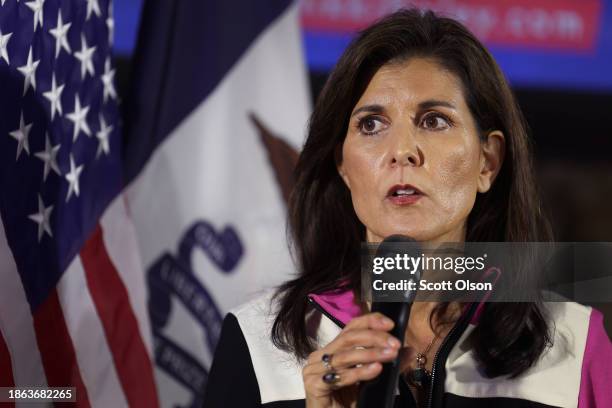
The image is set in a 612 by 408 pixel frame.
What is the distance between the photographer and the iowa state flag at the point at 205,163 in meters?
2.56

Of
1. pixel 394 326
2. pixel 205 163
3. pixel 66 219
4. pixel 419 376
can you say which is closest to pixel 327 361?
pixel 394 326

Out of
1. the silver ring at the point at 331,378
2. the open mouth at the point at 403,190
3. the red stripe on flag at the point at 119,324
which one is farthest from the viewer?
the red stripe on flag at the point at 119,324

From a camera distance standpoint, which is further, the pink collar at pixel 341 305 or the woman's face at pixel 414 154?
the pink collar at pixel 341 305

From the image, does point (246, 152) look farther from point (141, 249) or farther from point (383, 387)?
point (383, 387)

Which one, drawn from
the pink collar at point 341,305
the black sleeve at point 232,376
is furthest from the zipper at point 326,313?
the black sleeve at point 232,376

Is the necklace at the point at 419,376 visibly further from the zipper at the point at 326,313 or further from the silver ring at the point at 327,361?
the silver ring at the point at 327,361

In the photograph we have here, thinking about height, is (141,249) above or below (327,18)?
below

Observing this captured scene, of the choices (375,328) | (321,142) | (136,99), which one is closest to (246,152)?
(136,99)

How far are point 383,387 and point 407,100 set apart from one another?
66cm

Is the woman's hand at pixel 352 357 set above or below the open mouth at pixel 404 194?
below

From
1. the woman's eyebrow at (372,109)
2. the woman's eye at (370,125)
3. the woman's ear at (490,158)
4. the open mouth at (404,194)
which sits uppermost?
the woman's eyebrow at (372,109)

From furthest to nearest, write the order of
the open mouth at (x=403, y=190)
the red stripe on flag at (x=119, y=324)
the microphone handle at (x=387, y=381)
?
the red stripe on flag at (x=119, y=324) → the open mouth at (x=403, y=190) → the microphone handle at (x=387, y=381)

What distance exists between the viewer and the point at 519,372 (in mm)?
1688

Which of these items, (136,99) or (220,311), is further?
(220,311)
